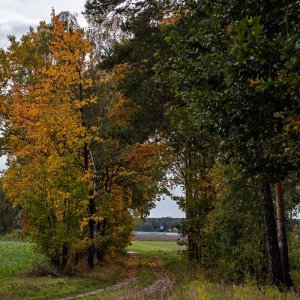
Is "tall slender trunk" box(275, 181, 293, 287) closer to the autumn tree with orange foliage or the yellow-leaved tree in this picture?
the autumn tree with orange foliage

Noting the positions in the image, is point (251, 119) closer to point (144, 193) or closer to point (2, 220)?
point (144, 193)

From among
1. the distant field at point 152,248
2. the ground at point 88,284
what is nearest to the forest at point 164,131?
the ground at point 88,284

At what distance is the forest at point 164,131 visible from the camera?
7738 millimetres

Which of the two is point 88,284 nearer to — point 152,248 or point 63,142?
point 63,142

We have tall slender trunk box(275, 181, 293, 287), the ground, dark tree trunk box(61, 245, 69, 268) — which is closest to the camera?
tall slender trunk box(275, 181, 293, 287)

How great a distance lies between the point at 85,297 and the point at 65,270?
19.5 ft

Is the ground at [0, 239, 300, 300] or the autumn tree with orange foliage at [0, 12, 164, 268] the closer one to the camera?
the ground at [0, 239, 300, 300]

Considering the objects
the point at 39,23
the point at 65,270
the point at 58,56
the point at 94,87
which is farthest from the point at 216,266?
the point at 39,23

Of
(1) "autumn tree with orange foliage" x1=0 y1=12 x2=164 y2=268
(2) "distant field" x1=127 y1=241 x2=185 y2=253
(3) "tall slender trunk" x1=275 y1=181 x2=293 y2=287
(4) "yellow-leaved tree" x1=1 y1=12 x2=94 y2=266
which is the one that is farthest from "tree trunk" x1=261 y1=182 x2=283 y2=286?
(2) "distant field" x1=127 y1=241 x2=185 y2=253

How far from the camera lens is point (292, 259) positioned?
1769 centimetres

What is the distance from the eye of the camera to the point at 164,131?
17281 millimetres


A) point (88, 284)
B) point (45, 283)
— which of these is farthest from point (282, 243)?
point (45, 283)

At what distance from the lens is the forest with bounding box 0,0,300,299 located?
7.74 meters

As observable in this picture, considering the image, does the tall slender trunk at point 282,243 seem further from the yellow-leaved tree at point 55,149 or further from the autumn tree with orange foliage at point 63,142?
the yellow-leaved tree at point 55,149
